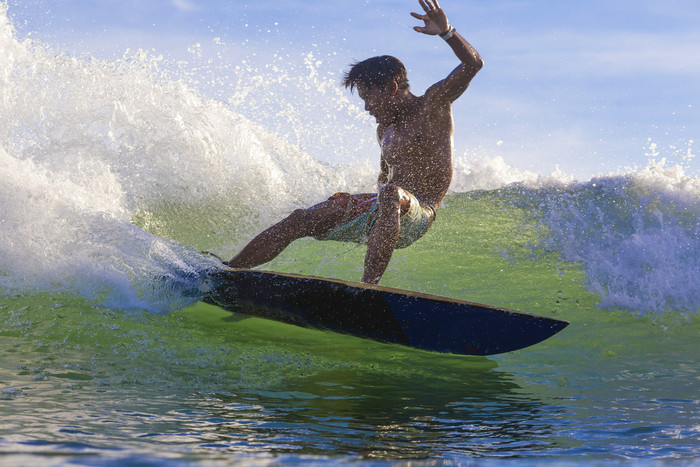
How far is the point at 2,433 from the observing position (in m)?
1.90

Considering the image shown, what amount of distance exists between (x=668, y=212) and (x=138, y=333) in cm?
880

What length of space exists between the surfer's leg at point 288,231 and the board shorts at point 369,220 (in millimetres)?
75

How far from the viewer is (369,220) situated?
452 cm

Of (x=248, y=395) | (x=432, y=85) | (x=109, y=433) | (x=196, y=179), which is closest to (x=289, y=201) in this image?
(x=196, y=179)

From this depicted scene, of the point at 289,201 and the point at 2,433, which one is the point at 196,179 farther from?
the point at 2,433

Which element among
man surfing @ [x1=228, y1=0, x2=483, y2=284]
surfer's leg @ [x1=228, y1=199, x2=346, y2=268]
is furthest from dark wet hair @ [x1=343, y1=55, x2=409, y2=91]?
surfer's leg @ [x1=228, y1=199, x2=346, y2=268]

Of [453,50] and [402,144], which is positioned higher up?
[453,50]

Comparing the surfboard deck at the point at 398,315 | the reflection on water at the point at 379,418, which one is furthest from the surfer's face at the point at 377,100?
the reflection on water at the point at 379,418

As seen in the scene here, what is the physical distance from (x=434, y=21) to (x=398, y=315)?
6.31 feet

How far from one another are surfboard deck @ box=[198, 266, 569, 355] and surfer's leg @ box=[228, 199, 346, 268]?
0.57m

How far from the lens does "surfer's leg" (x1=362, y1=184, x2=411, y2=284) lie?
3.96 m

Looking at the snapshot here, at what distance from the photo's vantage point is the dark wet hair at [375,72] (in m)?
4.56

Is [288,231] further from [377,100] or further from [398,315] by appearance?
[398,315]

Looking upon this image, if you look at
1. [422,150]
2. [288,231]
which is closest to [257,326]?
[288,231]
